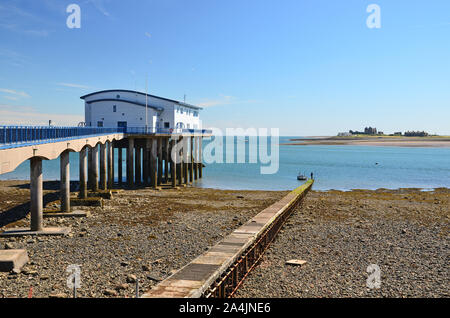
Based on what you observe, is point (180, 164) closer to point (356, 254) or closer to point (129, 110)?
point (129, 110)

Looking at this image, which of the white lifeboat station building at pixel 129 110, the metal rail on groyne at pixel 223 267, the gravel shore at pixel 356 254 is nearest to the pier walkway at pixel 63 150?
the white lifeboat station building at pixel 129 110

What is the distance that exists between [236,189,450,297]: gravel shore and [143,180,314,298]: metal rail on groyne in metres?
0.45

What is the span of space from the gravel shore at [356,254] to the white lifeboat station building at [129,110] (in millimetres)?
20847

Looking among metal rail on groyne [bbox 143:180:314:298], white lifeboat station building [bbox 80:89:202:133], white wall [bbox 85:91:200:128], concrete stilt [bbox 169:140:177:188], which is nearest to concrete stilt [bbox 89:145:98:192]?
white lifeboat station building [bbox 80:89:202:133]

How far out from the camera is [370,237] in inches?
827

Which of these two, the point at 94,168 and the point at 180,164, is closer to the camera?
the point at 94,168

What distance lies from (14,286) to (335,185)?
150 feet

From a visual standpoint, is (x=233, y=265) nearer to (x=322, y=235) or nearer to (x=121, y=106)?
(x=322, y=235)

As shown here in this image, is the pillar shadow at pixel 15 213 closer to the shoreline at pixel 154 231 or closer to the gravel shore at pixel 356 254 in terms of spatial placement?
the shoreline at pixel 154 231

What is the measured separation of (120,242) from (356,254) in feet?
36.7

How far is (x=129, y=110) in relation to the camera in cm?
4241

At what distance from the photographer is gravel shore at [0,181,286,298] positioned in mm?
13126

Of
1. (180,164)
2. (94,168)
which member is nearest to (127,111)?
(180,164)

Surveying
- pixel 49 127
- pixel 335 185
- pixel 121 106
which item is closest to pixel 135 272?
pixel 49 127
